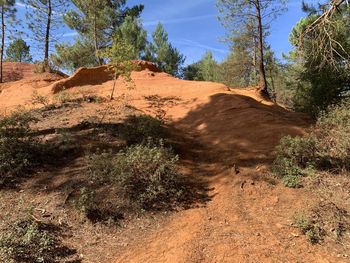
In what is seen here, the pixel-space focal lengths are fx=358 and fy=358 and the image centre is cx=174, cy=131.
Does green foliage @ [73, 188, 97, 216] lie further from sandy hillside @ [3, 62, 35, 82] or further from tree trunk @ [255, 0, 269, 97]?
sandy hillside @ [3, 62, 35, 82]

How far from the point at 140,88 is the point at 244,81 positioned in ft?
39.0

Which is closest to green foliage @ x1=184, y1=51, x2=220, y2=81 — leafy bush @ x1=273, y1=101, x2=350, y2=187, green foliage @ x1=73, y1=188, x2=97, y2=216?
leafy bush @ x1=273, y1=101, x2=350, y2=187

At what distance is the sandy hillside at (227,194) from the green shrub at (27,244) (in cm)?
85

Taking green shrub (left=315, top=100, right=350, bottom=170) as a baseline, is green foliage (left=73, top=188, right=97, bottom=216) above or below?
below

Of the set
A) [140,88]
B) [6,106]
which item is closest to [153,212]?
[140,88]

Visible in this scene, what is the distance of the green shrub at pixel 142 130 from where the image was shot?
8.47 metres

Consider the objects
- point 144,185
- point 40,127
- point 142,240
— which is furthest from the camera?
point 40,127

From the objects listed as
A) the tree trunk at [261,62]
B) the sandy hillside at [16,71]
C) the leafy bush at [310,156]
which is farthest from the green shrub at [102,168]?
the sandy hillside at [16,71]

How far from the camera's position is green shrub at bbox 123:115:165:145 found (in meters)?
8.47

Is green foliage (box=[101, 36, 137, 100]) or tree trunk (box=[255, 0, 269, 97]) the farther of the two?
tree trunk (box=[255, 0, 269, 97])

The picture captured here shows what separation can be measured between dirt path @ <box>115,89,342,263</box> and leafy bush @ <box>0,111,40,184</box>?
10.3 ft

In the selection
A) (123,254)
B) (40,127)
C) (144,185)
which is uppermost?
(40,127)

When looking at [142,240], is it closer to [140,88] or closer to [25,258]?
[25,258]

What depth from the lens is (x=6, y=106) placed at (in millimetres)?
14836
